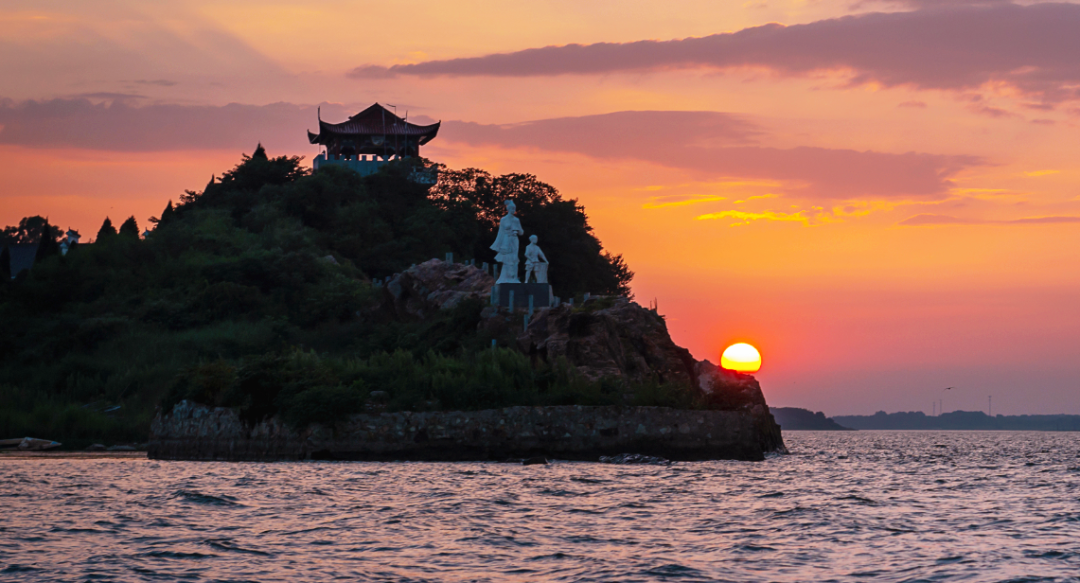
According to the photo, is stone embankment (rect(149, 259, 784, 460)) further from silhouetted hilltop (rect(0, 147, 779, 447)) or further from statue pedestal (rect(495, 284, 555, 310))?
statue pedestal (rect(495, 284, 555, 310))

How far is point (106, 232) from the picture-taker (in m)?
101

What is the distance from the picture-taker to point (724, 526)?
1956 cm

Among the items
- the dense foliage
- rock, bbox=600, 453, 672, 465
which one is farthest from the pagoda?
rock, bbox=600, 453, 672, 465

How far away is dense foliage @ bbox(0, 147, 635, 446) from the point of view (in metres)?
44.3

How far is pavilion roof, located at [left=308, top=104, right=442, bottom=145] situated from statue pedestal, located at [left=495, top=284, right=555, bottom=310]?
56248 mm

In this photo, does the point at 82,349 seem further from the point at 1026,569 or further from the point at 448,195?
the point at 1026,569

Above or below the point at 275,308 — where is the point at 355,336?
below

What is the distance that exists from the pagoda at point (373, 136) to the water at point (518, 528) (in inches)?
3157

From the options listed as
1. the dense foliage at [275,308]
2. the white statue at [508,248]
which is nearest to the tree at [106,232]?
the dense foliage at [275,308]

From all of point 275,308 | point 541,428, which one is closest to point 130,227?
point 275,308

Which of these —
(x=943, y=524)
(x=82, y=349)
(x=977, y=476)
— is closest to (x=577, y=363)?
(x=977, y=476)

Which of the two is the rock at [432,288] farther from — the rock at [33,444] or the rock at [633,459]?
the rock at [33,444]

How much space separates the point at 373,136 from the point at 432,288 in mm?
46947

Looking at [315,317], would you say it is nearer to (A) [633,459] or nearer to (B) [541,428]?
(B) [541,428]
